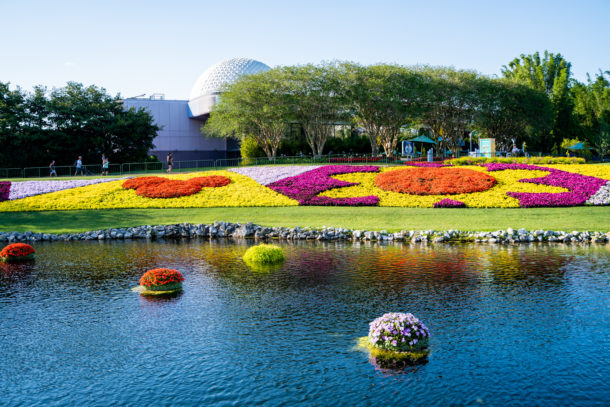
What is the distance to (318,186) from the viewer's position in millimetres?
36094

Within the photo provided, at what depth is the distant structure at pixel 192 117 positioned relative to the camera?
242ft

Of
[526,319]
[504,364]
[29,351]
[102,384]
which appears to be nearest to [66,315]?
[29,351]

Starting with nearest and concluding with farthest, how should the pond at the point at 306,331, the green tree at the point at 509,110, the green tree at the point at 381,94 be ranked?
1. the pond at the point at 306,331
2. the green tree at the point at 381,94
3. the green tree at the point at 509,110

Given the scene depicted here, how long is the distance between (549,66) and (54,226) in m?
80.7

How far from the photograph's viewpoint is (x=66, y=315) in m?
13.1

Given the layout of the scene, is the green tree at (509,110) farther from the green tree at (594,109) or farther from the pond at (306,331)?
the pond at (306,331)

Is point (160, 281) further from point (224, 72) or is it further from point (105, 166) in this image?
point (224, 72)

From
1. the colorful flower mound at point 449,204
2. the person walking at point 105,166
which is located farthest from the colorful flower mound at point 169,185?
the colorful flower mound at point 449,204

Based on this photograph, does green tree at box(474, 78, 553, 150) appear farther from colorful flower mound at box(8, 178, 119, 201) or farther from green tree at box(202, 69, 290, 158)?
colorful flower mound at box(8, 178, 119, 201)

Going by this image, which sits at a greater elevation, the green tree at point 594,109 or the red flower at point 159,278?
the green tree at point 594,109

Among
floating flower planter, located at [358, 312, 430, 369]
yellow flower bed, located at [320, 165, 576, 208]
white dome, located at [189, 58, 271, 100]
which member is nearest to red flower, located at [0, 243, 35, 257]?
floating flower planter, located at [358, 312, 430, 369]

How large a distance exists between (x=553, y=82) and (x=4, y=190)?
80559mm

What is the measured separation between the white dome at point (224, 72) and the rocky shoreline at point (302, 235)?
1881 inches

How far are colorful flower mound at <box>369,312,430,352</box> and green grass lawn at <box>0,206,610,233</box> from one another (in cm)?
1444
